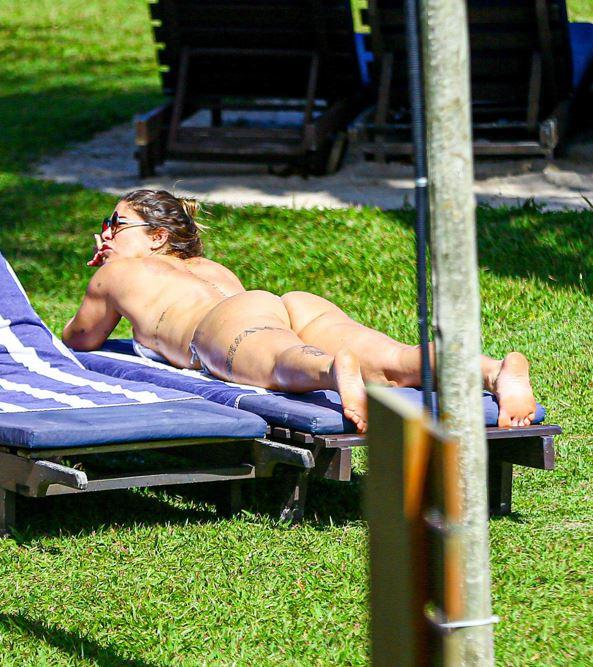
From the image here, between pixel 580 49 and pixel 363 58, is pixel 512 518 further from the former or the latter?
pixel 580 49

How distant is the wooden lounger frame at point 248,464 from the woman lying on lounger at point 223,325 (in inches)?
4.6

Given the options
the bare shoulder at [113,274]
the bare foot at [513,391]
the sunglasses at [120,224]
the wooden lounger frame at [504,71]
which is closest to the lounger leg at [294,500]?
the bare foot at [513,391]

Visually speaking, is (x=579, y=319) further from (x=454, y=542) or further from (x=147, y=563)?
(x=454, y=542)

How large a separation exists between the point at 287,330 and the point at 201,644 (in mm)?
1589

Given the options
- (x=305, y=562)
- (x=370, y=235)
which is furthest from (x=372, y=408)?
(x=370, y=235)

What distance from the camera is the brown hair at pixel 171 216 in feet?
17.4

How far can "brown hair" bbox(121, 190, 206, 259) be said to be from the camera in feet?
17.4

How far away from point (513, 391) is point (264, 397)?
2.91 feet

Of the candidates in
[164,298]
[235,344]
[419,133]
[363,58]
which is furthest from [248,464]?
[363,58]

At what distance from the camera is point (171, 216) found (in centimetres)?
535

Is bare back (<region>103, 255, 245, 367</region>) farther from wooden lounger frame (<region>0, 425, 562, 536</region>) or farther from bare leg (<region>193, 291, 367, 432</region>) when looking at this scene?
wooden lounger frame (<region>0, 425, 562, 536</region>)

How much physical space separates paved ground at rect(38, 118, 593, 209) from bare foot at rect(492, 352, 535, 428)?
486 centimetres

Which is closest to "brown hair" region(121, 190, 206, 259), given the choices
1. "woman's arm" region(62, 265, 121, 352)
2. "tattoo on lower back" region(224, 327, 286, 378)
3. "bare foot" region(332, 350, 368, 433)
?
"woman's arm" region(62, 265, 121, 352)

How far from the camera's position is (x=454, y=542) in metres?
1.88
